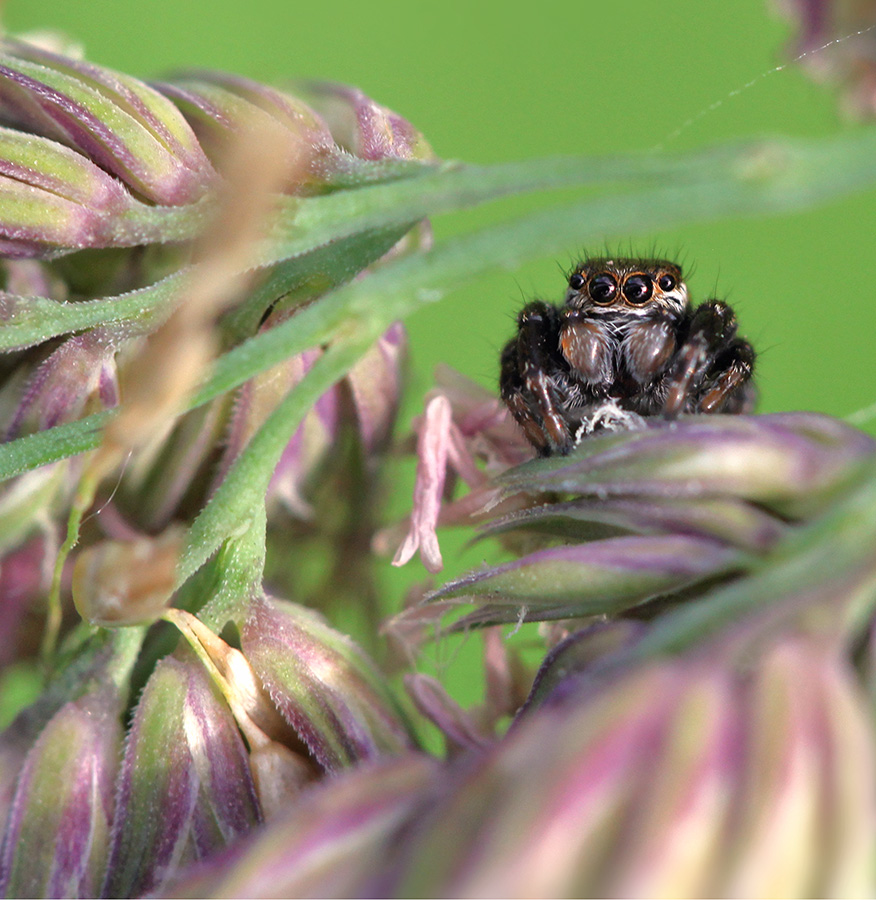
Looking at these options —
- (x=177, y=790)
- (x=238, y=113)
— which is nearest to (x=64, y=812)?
(x=177, y=790)

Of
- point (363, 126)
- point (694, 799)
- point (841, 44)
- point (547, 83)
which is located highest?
point (547, 83)

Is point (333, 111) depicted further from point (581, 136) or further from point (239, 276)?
point (581, 136)

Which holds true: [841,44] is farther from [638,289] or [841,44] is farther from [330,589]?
[330,589]

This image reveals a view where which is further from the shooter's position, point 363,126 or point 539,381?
point 363,126

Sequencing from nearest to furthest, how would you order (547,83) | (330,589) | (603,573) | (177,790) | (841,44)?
(603,573) → (177,790) → (330,589) → (841,44) → (547,83)

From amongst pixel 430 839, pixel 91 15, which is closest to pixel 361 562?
pixel 430 839

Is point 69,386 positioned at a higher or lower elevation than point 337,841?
higher

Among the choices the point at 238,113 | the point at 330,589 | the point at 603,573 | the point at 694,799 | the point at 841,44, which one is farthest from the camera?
the point at 841,44
